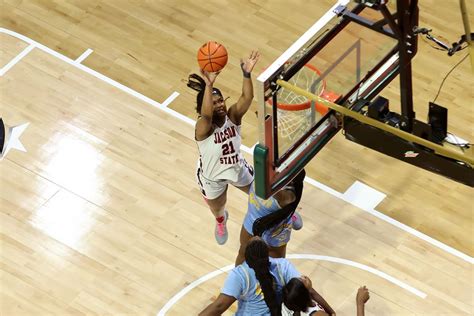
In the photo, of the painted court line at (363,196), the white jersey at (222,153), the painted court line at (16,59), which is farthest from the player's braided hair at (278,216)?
the painted court line at (16,59)

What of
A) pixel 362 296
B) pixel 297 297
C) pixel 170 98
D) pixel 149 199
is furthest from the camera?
pixel 170 98

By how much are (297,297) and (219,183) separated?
179cm

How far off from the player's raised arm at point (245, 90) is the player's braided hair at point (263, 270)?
1.39 meters

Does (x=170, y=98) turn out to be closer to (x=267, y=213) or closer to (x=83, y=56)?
(x=83, y=56)

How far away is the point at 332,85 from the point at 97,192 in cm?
309

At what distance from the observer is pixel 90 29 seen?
1149 centimetres

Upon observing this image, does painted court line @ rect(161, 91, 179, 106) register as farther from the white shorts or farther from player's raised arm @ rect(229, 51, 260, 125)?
player's raised arm @ rect(229, 51, 260, 125)

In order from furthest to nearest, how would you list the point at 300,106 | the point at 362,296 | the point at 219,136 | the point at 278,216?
the point at 219,136, the point at 278,216, the point at 300,106, the point at 362,296

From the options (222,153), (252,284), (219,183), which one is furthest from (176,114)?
(252,284)

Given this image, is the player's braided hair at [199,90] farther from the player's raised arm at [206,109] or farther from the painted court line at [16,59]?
the painted court line at [16,59]

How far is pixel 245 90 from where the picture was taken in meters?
8.02

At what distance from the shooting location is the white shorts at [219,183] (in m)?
8.55

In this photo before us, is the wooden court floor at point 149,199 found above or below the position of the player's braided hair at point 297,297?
below

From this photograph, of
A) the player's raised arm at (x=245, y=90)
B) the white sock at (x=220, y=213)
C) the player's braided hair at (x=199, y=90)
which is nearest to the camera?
the player's raised arm at (x=245, y=90)
